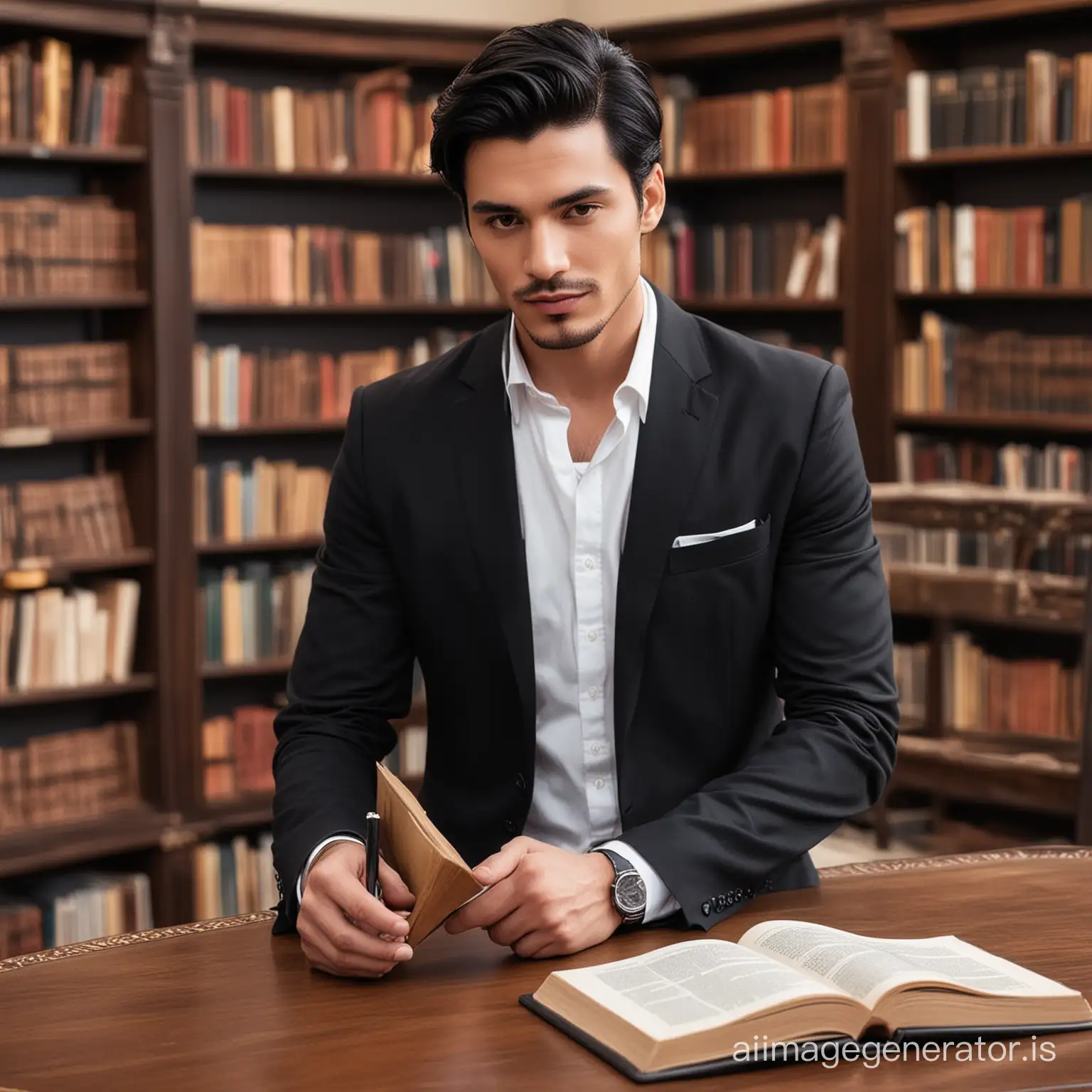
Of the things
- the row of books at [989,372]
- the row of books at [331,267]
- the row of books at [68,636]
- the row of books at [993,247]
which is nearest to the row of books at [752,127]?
the row of books at [993,247]

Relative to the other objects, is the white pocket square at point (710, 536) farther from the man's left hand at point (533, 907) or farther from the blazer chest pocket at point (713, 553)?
the man's left hand at point (533, 907)

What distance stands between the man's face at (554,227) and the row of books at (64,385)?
3.05m

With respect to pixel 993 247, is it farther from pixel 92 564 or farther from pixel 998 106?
pixel 92 564

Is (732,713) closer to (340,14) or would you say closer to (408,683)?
(408,683)

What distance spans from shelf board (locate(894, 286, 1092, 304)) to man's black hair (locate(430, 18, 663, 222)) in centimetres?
313

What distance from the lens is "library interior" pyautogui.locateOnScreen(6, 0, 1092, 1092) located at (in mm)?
4625

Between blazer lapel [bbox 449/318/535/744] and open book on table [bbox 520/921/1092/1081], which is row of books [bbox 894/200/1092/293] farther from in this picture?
open book on table [bbox 520/921/1092/1081]

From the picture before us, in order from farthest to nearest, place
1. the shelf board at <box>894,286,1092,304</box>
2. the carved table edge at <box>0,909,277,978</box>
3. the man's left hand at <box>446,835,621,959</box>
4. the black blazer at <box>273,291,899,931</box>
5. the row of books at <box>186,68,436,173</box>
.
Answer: the row of books at <box>186,68,436,173</box> → the shelf board at <box>894,286,1092,304</box> → the black blazer at <box>273,291,899,931</box> → the carved table edge at <box>0,909,277,978</box> → the man's left hand at <box>446,835,621,959</box>

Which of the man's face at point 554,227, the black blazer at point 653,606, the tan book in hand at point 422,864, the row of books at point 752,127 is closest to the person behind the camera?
the tan book in hand at point 422,864

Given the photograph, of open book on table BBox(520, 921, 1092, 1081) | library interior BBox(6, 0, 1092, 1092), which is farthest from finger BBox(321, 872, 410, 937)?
library interior BBox(6, 0, 1092, 1092)

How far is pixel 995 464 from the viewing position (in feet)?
16.4

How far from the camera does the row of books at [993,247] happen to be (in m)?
4.75

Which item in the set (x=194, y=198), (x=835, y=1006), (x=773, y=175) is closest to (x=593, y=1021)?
(x=835, y=1006)

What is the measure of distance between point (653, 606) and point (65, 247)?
3.24 metres
